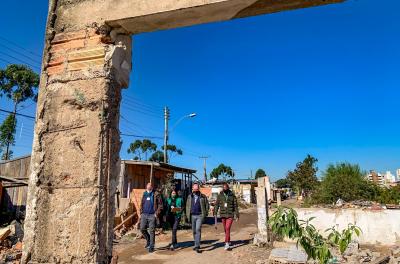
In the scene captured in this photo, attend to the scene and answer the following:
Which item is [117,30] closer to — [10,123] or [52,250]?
[52,250]

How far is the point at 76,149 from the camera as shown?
268cm

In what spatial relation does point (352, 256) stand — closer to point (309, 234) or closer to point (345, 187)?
point (309, 234)

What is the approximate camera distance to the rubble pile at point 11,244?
27.2ft

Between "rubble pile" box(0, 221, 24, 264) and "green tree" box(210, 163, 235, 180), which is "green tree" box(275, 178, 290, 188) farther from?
"rubble pile" box(0, 221, 24, 264)

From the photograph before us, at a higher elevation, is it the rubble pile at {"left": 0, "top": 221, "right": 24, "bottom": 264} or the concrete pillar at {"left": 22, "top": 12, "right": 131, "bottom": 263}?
the concrete pillar at {"left": 22, "top": 12, "right": 131, "bottom": 263}

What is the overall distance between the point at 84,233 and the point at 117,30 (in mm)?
1757

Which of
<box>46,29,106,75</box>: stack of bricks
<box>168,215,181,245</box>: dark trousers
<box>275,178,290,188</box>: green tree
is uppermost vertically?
<box>275,178,290,188</box>: green tree

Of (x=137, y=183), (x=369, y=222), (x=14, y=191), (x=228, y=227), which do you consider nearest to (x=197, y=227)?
(x=228, y=227)

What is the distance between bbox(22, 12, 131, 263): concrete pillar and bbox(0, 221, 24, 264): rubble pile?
6848 mm

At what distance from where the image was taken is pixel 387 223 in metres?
8.56

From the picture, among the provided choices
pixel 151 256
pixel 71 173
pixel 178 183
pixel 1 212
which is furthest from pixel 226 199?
pixel 1 212

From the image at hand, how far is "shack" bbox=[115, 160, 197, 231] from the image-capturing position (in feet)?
43.9

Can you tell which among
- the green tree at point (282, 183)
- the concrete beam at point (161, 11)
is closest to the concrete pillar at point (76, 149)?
the concrete beam at point (161, 11)

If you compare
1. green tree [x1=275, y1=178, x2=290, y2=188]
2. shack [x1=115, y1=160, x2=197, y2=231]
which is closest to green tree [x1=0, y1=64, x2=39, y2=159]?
shack [x1=115, y1=160, x2=197, y2=231]
